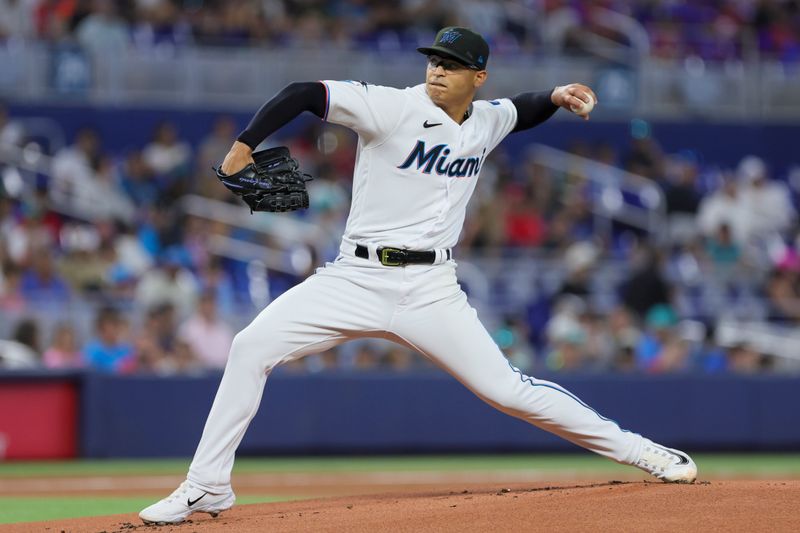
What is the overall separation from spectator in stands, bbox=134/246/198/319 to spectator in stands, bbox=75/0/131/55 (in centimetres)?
368

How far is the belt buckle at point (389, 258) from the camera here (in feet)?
18.3

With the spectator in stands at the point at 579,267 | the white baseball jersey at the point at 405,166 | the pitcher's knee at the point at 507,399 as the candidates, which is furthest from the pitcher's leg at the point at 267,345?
the spectator in stands at the point at 579,267

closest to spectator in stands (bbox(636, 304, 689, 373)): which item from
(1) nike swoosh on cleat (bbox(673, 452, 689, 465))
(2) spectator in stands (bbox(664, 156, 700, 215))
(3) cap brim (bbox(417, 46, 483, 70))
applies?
(2) spectator in stands (bbox(664, 156, 700, 215))

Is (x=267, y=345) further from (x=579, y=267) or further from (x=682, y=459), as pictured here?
(x=579, y=267)

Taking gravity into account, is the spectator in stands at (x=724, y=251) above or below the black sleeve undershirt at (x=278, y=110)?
below

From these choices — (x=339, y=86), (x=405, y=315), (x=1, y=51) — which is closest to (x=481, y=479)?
(x=405, y=315)

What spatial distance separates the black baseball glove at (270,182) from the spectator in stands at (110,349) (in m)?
6.02

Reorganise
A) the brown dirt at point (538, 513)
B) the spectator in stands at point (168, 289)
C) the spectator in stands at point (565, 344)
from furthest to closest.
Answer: the spectator in stands at point (565, 344)
the spectator in stands at point (168, 289)
the brown dirt at point (538, 513)

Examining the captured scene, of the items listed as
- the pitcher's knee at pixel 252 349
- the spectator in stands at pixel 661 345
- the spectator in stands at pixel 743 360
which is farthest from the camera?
the spectator in stands at pixel 743 360

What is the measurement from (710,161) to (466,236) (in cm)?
507

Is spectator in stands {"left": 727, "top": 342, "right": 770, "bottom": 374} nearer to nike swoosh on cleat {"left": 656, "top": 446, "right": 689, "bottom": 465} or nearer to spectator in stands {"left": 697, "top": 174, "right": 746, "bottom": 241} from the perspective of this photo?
spectator in stands {"left": 697, "top": 174, "right": 746, "bottom": 241}

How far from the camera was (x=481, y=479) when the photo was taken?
9562 millimetres

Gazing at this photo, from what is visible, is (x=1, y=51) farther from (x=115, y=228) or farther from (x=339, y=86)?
(x=339, y=86)

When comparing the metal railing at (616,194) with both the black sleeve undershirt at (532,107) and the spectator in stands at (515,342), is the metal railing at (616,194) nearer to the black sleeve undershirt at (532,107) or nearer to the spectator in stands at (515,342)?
the spectator in stands at (515,342)
